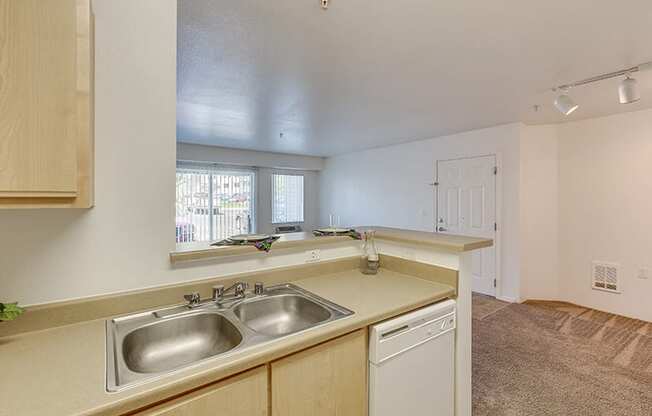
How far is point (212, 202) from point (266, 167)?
1.35m

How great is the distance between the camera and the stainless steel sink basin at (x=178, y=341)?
1.08m

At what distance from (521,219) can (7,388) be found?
4474mm

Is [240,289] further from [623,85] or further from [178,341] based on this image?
[623,85]

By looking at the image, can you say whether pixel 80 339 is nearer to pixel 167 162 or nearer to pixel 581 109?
pixel 167 162

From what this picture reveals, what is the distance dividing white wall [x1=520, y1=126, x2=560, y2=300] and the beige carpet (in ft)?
1.33

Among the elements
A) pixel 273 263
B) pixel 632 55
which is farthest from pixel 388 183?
pixel 273 263

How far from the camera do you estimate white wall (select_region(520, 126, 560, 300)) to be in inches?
148

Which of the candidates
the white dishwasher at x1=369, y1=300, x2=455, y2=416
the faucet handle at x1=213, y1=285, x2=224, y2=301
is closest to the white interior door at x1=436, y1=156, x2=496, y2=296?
the white dishwasher at x1=369, y1=300, x2=455, y2=416

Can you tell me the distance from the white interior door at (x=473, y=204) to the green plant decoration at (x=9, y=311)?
14.6 feet

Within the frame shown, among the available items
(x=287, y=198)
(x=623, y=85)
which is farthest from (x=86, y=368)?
(x=287, y=198)

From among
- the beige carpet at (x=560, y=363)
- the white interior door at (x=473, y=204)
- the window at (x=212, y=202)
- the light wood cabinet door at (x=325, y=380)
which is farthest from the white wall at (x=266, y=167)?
the light wood cabinet door at (x=325, y=380)

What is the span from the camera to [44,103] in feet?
2.66

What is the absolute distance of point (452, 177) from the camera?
4434 mm

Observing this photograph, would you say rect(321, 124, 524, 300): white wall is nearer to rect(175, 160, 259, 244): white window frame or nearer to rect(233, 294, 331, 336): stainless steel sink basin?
rect(175, 160, 259, 244): white window frame
